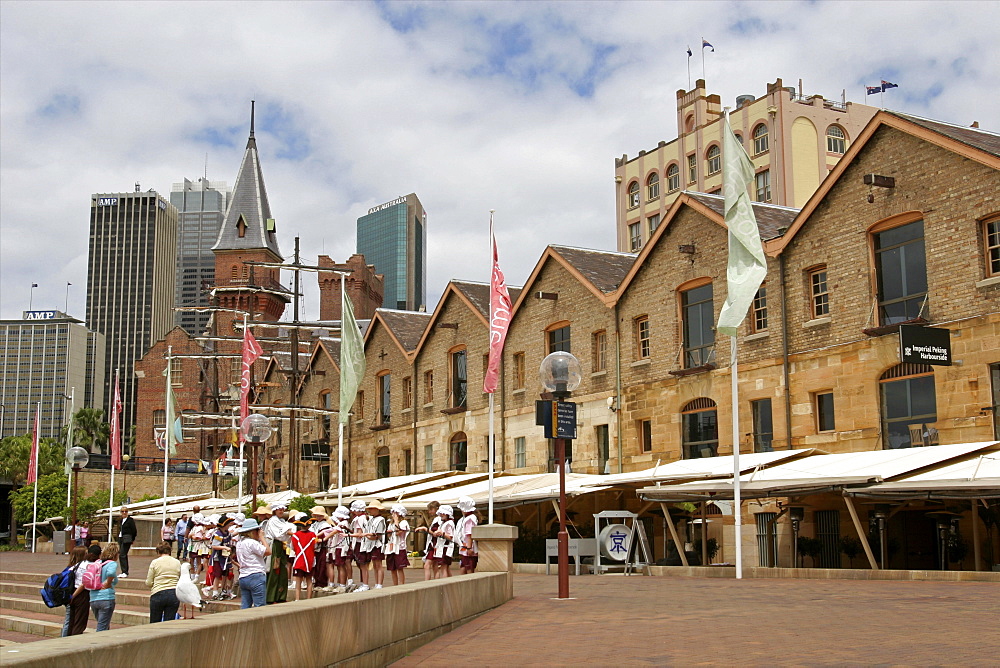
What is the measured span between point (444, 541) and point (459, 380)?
25531 mm

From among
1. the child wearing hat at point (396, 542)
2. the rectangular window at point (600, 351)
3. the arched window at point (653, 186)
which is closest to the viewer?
the child wearing hat at point (396, 542)

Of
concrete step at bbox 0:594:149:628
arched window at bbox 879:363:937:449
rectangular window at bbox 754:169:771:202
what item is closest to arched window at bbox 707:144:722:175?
rectangular window at bbox 754:169:771:202

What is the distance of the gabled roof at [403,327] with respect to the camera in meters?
48.3

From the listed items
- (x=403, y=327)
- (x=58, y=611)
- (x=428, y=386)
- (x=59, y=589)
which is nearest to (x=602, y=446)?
(x=428, y=386)

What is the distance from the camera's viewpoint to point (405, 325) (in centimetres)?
5034

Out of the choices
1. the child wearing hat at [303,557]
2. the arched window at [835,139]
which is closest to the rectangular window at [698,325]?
the child wearing hat at [303,557]

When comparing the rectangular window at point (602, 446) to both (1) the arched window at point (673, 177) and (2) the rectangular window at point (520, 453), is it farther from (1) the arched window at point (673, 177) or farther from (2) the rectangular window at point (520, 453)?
(1) the arched window at point (673, 177)

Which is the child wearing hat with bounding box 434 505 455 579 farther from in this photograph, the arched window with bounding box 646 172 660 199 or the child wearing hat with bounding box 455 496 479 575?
the arched window with bounding box 646 172 660 199

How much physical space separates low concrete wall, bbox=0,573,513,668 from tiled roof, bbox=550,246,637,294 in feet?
78.3

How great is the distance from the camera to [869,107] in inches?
2486

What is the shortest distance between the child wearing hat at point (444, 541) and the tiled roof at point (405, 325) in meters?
29.3

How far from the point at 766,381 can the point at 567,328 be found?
31.4ft

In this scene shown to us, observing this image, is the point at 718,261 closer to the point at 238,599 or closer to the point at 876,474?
the point at 876,474

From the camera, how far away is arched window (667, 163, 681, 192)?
69.1 metres
